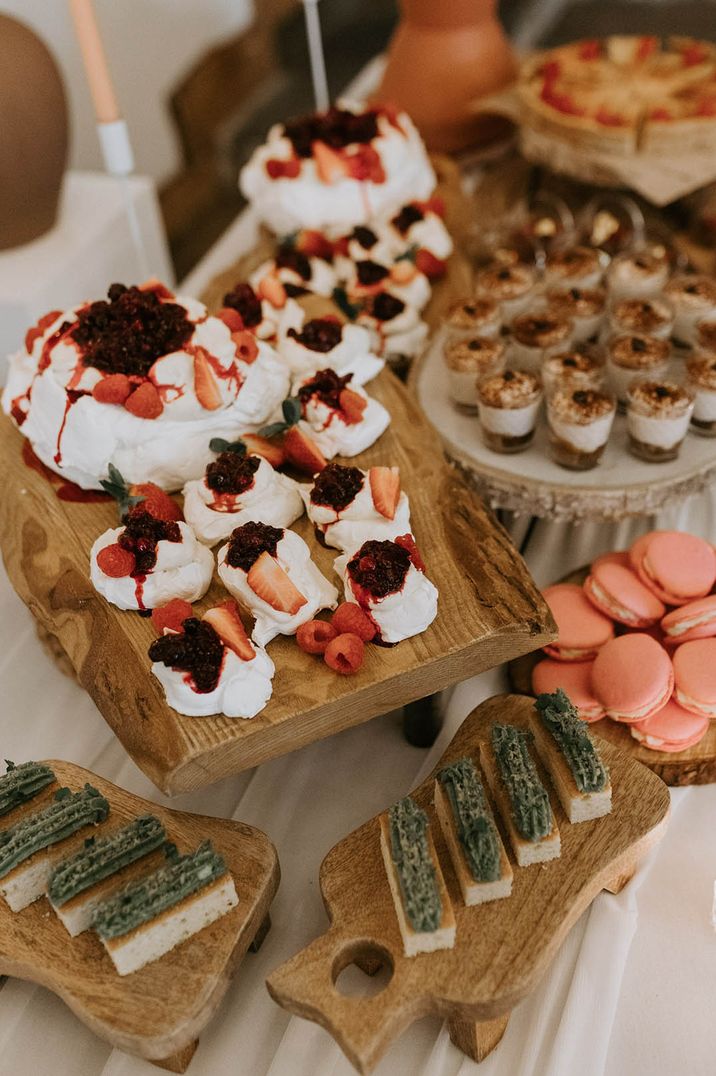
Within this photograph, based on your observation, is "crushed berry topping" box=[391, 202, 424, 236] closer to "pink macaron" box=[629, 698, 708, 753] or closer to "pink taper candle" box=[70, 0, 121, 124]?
"pink taper candle" box=[70, 0, 121, 124]

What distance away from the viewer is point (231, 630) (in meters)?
1.31

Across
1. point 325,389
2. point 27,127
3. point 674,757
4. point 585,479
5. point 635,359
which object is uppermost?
point 27,127

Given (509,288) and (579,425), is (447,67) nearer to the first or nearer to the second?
(509,288)

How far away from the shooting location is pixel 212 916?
1214 millimetres

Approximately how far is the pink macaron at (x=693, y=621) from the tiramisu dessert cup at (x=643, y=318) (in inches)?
22.7

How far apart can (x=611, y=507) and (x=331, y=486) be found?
20.6 inches

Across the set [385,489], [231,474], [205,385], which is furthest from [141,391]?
[385,489]

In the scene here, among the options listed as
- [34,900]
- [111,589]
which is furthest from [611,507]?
[34,900]

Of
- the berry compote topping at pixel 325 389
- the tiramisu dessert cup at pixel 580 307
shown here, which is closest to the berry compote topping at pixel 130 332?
the berry compote topping at pixel 325 389

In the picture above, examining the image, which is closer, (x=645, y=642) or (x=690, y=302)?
(x=645, y=642)

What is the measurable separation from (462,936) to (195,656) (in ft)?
1.60

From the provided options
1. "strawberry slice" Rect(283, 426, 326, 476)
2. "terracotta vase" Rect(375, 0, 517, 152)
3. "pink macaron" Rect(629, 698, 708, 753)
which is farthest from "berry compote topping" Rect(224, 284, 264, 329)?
"terracotta vase" Rect(375, 0, 517, 152)

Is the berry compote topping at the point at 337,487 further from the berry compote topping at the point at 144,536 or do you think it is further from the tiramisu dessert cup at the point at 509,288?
the tiramisu dessert cup at the point at 509,288

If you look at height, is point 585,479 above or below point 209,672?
below
